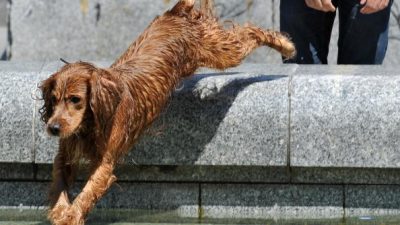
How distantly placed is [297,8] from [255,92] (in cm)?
117

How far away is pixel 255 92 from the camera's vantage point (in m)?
7.29

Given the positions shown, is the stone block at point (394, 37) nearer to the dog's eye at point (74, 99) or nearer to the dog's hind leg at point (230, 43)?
the dog's hind leg at point (230, 43)

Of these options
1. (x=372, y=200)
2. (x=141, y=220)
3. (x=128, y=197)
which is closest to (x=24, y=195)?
(x=128, y=197)

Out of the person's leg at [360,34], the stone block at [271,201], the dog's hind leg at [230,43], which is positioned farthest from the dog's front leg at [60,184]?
Answer: the person's leg at [360,34]

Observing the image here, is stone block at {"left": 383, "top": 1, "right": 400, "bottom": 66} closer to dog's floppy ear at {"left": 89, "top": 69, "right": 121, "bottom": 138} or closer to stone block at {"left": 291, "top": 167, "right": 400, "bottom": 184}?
stone block at {"left": 291, "top": 167, "right": 400, "bottom": 184}

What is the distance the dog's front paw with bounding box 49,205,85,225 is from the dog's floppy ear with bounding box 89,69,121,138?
0.41 meters

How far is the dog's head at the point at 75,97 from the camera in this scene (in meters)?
6.38

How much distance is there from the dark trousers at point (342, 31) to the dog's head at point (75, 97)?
2.13 meters

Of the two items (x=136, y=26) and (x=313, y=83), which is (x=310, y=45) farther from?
(x=136, y=26)

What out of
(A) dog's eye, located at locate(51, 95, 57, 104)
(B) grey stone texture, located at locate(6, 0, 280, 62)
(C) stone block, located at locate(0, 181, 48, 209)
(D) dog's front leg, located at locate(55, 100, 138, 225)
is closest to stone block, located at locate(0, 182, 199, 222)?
(C) stone block, located at locate(0, 181, 48, 209)

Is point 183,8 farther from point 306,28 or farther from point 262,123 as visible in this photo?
point 306,28

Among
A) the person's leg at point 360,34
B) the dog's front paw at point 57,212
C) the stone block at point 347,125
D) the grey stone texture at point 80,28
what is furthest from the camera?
the grey stone texture at point 80,28

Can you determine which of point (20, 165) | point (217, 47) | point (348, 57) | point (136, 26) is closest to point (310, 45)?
point (348, 57)

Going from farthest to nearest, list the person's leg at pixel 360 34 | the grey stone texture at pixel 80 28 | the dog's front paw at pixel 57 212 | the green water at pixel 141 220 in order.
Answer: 1. the grey stone texture at pixel 80 28
2. the person's leg at pixel 360 34
3. the green water at pixel 141 220
4. the dog's front paw at pixel 57 212
